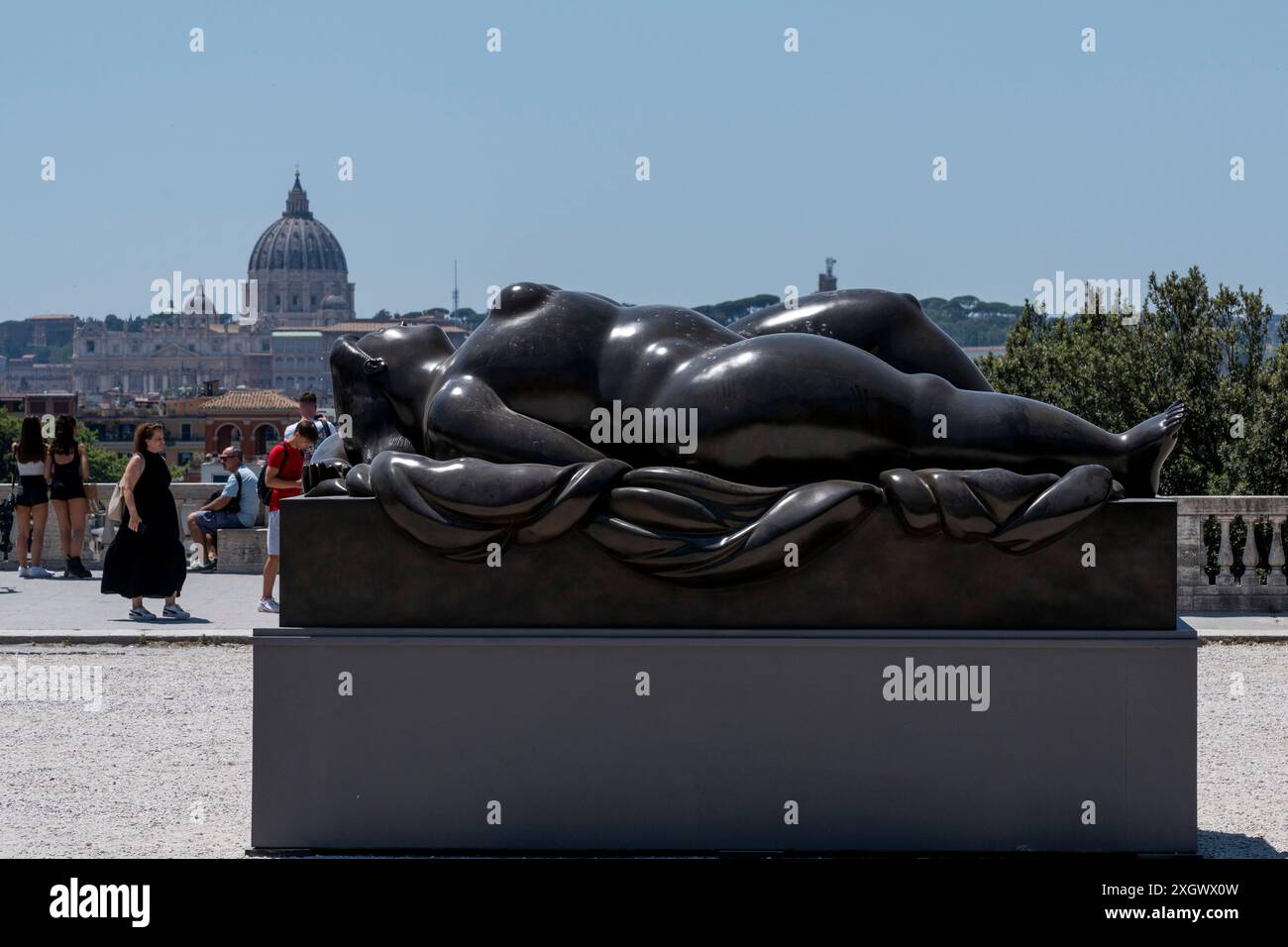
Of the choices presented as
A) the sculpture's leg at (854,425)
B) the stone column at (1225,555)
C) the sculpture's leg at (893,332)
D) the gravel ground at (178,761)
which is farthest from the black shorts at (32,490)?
the sculpture's leg at (854,425)

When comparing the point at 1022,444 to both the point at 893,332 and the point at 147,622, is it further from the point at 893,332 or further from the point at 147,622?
the point at 147,622

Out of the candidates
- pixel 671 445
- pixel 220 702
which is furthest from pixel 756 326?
pixel 220 702

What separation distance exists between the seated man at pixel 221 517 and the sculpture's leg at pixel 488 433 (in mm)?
11898

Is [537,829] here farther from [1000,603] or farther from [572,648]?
[1000,603]

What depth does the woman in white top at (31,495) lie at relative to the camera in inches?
702

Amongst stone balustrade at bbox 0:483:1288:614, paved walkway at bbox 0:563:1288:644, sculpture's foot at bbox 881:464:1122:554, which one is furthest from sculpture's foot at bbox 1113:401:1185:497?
stone balustrade at bbox 0:483:1288:614

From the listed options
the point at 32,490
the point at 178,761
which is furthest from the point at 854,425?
the point at 32,490

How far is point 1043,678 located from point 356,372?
311 centimetres

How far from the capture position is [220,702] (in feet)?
34.8

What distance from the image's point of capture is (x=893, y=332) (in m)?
7.19

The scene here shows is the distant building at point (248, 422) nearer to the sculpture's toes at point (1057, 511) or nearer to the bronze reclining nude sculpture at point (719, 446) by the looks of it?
the bronze reclining nude sculpture at point (719, 446)

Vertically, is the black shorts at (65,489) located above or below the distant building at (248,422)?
below

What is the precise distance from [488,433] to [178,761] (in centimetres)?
330

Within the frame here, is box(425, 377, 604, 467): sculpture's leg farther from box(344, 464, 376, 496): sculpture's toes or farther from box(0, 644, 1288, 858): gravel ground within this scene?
box(0, 644, 1288, 858): gravel ground
